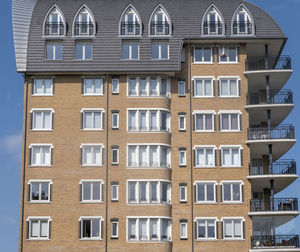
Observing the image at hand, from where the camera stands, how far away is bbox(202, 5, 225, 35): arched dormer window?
6444cm

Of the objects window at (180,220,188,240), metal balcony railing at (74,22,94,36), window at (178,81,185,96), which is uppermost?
metal balcony railing at (74,22,94,36)

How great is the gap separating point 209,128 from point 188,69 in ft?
18.0

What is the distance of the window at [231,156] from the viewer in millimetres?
62000

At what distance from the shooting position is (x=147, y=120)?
6222 cm

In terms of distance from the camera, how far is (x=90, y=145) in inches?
2441

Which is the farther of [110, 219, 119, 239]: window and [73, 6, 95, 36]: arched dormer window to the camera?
[73, 6, 95, 36]: arched dormer window

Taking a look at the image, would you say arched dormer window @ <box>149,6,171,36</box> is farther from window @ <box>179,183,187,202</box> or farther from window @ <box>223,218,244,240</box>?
window @ <box>223,218,244,240</box>

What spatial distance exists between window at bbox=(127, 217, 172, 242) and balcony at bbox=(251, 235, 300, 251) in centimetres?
700

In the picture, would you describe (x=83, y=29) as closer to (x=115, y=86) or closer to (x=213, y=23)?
(x=115, y=86)

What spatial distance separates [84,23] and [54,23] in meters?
2.64

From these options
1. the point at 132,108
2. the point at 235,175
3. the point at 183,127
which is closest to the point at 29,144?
the point at 132,108

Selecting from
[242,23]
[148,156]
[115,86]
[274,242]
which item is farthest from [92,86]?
[274,242]

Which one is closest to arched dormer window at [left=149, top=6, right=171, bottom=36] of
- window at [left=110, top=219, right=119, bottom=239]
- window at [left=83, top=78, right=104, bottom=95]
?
window at [left=83, top=78, right=104, bottom=95]

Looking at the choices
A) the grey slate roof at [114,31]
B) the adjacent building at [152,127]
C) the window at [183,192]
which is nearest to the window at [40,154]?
the adjacent building at [152,127]
